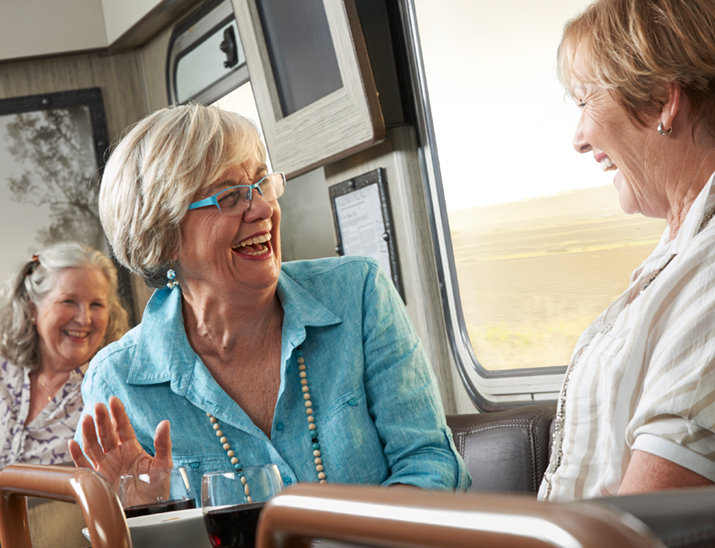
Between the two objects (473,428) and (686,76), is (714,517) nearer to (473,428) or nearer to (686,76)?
(686,76)

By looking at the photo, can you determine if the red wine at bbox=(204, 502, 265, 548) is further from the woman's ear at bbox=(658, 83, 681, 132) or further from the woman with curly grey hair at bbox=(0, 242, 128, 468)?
Result: the woman with curly grey hair at bbox=(0, 242, 128, 468)

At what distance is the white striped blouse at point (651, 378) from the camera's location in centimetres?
96

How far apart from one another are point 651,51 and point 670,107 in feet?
0.33

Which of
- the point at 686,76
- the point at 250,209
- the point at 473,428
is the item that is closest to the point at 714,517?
the point at 686,76

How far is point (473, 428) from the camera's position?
2188 mm

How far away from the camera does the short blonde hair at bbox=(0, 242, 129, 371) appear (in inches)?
127

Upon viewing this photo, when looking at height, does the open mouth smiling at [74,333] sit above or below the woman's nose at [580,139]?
below

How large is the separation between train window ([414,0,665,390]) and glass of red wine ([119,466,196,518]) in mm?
1534

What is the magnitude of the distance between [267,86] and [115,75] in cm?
177

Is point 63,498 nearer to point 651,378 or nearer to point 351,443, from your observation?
point 651,378

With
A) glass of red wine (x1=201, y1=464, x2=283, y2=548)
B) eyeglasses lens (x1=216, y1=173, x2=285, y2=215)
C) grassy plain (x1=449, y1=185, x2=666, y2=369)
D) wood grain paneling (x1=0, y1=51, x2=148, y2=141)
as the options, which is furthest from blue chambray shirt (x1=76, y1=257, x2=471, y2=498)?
wood grain paneling (x1=0, y1=51, x2=148, y2=141)

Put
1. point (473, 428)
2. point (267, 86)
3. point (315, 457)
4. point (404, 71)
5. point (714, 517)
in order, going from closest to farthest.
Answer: point (714, 517)
point (315, 457)
point (473, 428)
point (404, 71)
point (267, 86)

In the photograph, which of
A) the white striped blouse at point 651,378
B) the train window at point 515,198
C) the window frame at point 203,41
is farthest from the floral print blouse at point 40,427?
the white striped blouse at point 651,378

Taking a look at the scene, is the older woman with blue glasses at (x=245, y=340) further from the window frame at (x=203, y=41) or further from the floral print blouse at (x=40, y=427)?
the window frame at (x=203, y=41)
